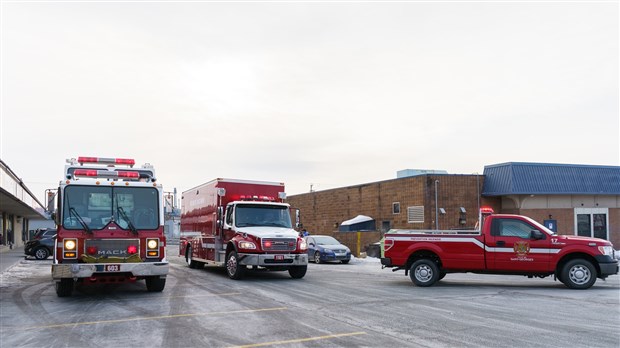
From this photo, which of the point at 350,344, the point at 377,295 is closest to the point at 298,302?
the point at 377,295

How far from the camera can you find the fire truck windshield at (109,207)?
476 inches

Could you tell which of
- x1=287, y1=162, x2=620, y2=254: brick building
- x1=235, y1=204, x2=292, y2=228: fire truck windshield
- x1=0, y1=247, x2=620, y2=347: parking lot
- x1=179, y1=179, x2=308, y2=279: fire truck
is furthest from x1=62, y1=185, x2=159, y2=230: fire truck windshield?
x1=287, y1=162, x2=620, y2=254: brick building

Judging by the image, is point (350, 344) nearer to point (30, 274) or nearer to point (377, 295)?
point (377, 295)

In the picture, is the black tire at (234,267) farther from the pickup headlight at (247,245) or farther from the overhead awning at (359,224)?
the overhead awning at (359,224)

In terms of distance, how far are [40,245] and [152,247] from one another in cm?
2106

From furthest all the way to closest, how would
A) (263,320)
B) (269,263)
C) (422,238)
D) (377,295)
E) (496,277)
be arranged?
(496,277) < (269,263) < (422,238) < (377,295) < (263,320)

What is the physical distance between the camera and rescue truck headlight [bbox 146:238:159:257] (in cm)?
1238

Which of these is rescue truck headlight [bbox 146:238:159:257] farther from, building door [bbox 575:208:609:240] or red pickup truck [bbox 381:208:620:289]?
building door [bbox 575:208:609:240]

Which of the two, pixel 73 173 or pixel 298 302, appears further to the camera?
pixel 73 173

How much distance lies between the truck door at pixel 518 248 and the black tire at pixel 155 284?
27.9ft

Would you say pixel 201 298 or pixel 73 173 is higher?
pixel 73 173

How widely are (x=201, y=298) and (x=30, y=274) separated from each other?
10.9 metres

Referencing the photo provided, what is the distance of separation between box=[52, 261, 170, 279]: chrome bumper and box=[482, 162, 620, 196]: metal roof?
22.3 m

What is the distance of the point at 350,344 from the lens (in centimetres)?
752
